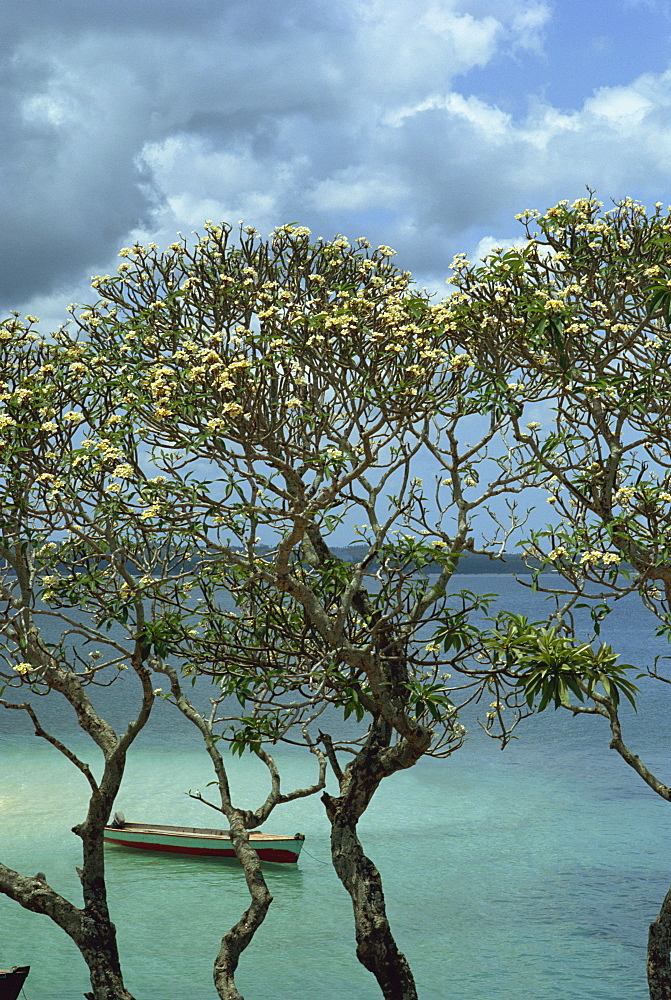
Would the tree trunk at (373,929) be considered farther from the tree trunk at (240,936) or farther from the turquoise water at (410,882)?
the turquoise water at (410,882)

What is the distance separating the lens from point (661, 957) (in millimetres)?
8391

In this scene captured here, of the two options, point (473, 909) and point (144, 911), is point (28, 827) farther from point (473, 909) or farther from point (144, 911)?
point (473, 909)

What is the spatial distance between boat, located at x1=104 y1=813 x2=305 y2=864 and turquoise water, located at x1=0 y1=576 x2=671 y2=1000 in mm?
373

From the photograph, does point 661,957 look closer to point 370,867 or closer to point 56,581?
point 370,867

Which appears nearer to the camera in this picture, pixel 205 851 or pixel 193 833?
pixel 193 833

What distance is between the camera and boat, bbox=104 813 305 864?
56.5ft

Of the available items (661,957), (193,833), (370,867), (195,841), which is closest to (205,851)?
(195,841)

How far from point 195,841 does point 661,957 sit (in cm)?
1084

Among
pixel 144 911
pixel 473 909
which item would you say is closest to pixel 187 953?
pixel 144 911

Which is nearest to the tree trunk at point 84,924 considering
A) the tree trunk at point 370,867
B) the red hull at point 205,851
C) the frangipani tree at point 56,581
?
the frangipani tree at point 56,581

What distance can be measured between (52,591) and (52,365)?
7.06 ft

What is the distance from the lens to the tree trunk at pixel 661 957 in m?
8.32

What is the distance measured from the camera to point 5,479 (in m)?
7.45

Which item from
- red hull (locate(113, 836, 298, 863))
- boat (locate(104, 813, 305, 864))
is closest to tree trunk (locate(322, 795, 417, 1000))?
boat (locate(104, 813, 305, 864))
